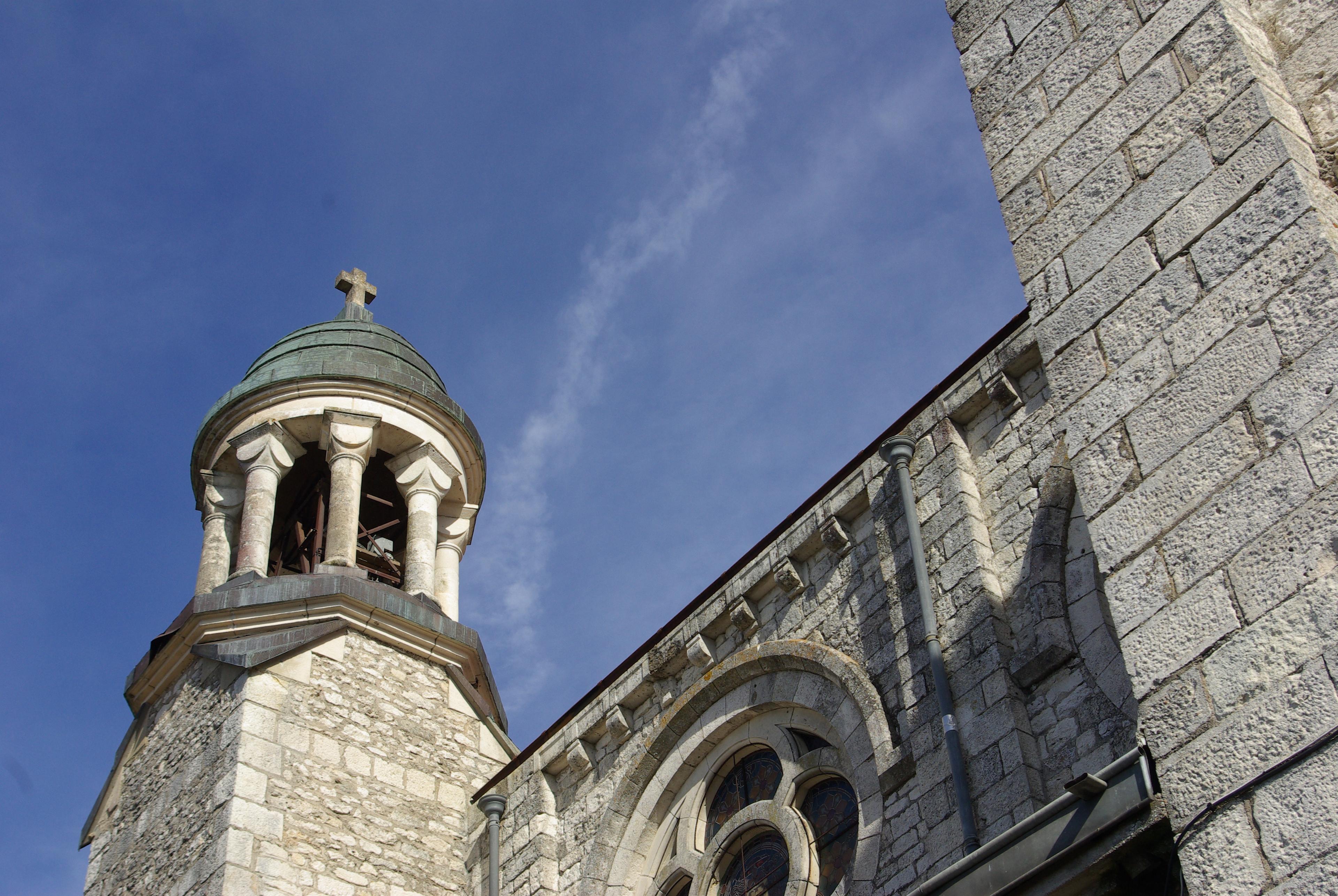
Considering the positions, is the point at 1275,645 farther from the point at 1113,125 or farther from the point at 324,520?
the point at 324,520

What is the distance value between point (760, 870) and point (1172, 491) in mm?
5611

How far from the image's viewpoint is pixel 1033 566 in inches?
300

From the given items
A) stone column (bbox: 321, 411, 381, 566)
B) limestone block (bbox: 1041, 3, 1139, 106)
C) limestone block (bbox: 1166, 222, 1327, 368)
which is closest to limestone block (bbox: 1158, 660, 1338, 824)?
limestone block (bbox: 1166, 222, 1327, 368)

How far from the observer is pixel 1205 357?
410cm

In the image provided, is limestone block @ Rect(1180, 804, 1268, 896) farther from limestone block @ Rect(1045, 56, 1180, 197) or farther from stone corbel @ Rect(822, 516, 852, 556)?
stone corbel @ Rect(822, 516, 852, 556)

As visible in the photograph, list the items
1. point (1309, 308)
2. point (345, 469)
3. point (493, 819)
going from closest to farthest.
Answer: point (1309, 308) → point (493, 819) → point (345, 469)

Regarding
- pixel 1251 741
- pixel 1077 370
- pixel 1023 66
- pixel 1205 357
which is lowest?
pixel 1251 741

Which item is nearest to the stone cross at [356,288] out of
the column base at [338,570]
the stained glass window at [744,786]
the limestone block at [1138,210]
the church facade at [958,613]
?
the church facade at [958,613]

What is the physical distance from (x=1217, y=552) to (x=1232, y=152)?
1234 mm

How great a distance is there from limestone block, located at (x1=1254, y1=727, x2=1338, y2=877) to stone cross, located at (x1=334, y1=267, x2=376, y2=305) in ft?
48.7

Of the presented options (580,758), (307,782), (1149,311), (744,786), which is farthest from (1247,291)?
(307,782)

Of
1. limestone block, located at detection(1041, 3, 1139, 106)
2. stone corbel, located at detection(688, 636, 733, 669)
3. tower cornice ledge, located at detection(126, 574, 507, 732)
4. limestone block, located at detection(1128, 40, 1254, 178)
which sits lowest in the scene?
limestone block, located at detection(1128, 40, 1254, 178)

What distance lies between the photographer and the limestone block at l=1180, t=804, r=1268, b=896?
335 centimetres

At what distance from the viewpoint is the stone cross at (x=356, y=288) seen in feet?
56.8
